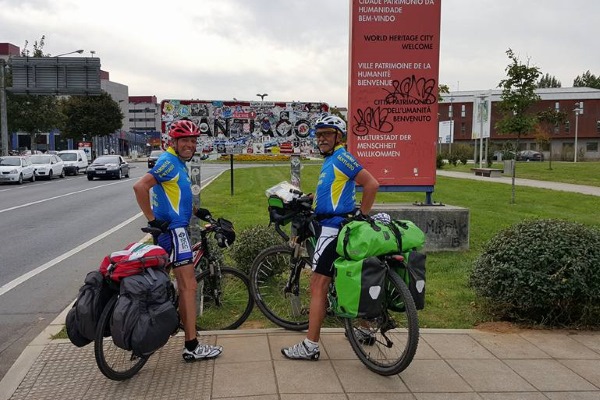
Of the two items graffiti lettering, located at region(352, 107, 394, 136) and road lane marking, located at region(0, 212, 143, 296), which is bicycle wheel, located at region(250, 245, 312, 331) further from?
graffiti lettering, located at region(352, 107, 394, 136)

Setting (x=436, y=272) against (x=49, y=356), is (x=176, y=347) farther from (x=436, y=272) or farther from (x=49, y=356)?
(x=436, y=272)

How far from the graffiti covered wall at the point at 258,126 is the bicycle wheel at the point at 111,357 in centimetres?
256

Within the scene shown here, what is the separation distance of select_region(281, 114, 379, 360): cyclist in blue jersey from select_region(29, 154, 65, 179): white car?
3081 cm

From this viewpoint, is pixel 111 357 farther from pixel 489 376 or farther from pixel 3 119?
pixel 3 119

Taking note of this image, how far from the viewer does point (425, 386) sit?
395 cm

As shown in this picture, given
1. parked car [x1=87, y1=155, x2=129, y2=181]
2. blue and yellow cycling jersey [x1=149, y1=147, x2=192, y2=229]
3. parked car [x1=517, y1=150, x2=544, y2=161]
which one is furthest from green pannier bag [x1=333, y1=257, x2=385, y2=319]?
parked car [x1=517, y1=150, x2=544, y2=161]

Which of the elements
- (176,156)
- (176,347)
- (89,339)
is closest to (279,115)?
(176,156)

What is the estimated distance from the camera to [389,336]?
4.52 meters

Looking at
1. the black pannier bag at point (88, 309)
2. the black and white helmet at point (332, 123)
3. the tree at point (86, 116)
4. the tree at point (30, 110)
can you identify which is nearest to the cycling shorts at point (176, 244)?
the black pannier bag at point (88, 309)

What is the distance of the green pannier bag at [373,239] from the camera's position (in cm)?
398

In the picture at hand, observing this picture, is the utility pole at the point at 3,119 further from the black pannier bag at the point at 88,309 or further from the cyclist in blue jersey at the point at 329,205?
the cyclist in blue jersey at the point at 329,205

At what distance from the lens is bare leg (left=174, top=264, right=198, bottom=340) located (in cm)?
438

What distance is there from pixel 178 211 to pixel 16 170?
27.9m

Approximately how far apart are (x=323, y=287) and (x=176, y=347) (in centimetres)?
138
